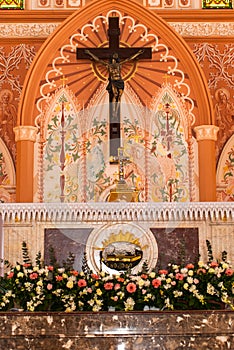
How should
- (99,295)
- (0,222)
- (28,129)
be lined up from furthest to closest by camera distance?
(28,129) < (0,222) < (99,295)

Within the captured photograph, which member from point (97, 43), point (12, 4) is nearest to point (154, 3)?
point (97, 43)

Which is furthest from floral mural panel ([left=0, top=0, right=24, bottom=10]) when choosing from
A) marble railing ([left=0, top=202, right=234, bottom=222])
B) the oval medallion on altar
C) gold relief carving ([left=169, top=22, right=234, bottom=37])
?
the oval medallion on altar

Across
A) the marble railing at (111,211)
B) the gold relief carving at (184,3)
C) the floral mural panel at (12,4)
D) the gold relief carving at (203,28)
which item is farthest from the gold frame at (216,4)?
the marble railing at (111,211)

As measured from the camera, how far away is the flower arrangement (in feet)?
17.8

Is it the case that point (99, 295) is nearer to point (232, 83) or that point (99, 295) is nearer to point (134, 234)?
point (134, 234)

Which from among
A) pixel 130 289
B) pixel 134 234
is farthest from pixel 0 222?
pixel 130 289

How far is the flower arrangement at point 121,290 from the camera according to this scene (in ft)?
17.8

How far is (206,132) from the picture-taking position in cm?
1004

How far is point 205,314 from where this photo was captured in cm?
511

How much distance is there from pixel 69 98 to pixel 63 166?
3.77ft

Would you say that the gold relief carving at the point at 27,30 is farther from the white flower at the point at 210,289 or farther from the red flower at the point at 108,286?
the white flower at the point at 210,289

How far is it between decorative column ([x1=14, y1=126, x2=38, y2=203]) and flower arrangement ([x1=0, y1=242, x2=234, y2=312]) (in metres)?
4.30

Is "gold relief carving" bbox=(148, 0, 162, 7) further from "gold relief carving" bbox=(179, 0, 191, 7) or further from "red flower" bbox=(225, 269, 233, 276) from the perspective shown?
"red flower" bbox=(225, 269, 233, 276)

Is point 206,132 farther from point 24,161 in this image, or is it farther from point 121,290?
point 121,290
